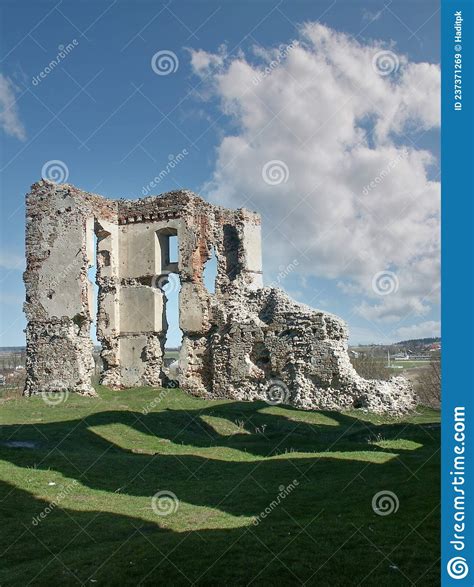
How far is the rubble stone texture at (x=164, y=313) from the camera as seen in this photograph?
2128 centimetres

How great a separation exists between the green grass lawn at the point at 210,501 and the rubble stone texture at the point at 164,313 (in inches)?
157

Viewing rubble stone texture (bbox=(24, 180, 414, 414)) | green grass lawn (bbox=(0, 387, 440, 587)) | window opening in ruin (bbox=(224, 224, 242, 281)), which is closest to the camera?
green grass lawn (bbox=(0, 387, 440, 587))

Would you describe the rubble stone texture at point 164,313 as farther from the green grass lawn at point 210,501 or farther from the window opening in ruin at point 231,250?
the green grass lawn at point 210,501

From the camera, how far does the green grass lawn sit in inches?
251

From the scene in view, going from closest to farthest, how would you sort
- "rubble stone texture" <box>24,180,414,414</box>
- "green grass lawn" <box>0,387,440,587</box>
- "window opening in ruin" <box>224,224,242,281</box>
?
"green grass lawn" <box>0,387,440,587</box> → "rubble stone texture" <box>24,180,414,414</box> → "window opening in ruin" <box>224,224,242,281</box>

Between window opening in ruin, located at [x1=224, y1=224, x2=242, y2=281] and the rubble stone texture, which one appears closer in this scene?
the rubble stone texture

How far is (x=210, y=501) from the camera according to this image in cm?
959

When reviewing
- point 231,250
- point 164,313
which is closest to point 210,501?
point 164,313

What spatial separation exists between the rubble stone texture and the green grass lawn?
13.1 ft

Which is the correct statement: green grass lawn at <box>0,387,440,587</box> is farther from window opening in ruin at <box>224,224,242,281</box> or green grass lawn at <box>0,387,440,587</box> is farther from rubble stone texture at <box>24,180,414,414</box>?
window opening in ruin at <box>224,224,242,281</box>

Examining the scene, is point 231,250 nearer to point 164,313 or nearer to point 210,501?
point 164,313

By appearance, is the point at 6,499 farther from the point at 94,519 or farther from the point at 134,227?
the point at 134,227

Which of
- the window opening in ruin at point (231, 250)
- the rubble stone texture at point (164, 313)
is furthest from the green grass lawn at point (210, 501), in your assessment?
the window opening in ruin at point (231, 250)

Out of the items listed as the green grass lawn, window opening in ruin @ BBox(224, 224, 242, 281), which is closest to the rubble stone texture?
window opening in ruin @ BBox(224, 224, 242, 281)
